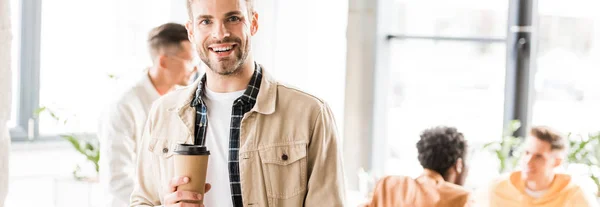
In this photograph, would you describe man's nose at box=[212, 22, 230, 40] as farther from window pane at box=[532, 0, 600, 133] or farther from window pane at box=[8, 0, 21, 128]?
window pane at box=[8, 0, 21, 128]

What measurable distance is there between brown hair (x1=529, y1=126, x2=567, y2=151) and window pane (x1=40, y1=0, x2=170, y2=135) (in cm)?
223

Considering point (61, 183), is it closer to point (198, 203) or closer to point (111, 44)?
point (111, 44)

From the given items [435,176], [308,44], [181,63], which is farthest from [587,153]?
[181,63]

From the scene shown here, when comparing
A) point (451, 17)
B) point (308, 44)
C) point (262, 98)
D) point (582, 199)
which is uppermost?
point (451, 17)

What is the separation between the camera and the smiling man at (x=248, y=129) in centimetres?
167

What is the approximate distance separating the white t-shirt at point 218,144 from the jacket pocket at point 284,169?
0.26ft

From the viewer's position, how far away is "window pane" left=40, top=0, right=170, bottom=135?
4.36 m

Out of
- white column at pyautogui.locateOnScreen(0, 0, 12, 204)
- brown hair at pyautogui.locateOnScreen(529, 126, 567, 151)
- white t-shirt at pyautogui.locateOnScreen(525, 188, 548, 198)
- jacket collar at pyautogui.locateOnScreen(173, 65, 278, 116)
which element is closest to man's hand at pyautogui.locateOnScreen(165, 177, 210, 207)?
jacket collar at pyautogui.locateOnScreen(173, 65, 278, 116)

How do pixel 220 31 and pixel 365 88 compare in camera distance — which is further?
pixel 365 88

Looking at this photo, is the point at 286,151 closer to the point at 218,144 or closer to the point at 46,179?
the point at 218,144

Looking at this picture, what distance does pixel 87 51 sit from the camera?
4.45 metres

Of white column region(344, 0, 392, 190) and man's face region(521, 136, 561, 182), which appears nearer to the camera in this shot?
man's face region(521, 136, 561, 182)

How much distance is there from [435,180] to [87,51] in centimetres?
211

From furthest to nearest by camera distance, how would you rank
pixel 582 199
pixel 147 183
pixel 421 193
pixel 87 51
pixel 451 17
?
pixel 87 51 → pixel 451 17 → pixel 421 193 → pixel 582 199 → pixel 147 183
